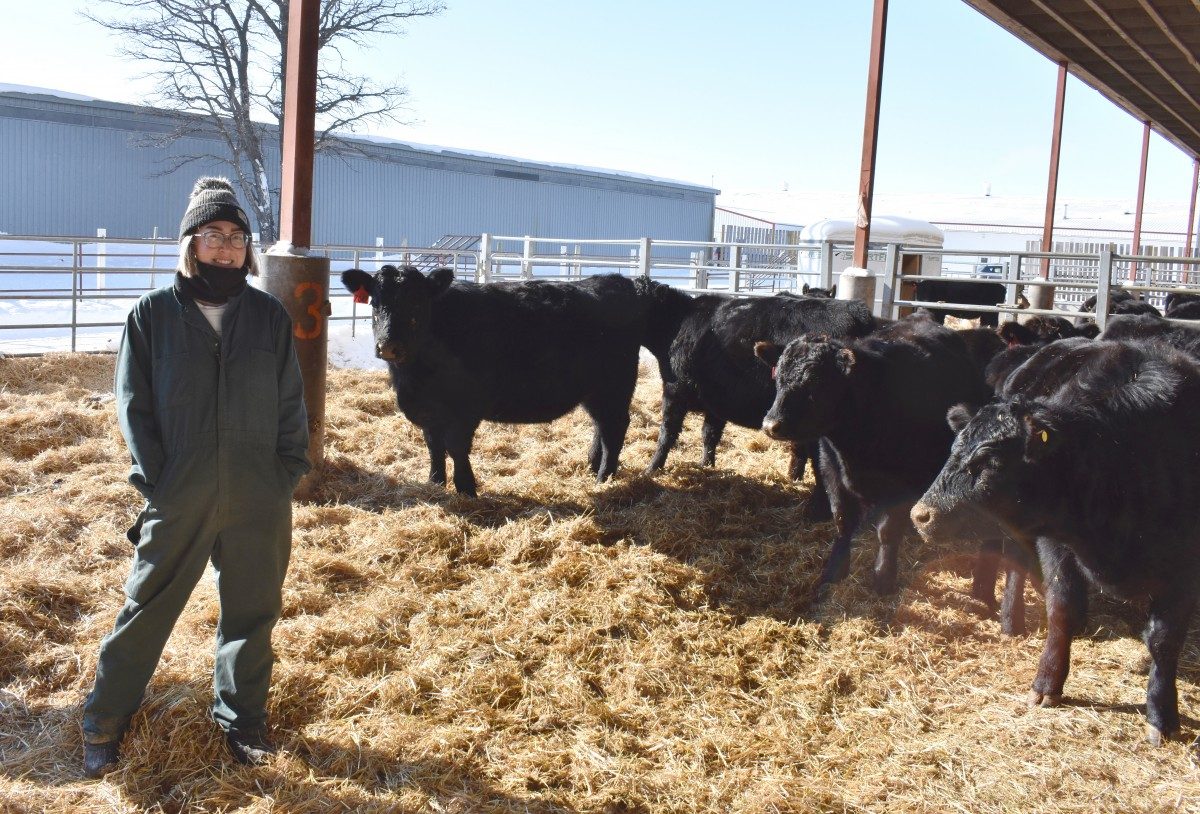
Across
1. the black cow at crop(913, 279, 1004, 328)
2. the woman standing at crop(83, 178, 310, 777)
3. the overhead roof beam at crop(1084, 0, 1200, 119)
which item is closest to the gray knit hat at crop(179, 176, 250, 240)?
the woman standing at crop(83, 178, 310, 777)

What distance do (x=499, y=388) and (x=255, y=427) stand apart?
139 inches

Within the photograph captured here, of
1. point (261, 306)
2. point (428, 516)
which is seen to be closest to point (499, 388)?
point (428, 516)

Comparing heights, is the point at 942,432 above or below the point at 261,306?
below

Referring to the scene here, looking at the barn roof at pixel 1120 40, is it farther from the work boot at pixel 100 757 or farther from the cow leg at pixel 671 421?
the work boot at pixel 100 757

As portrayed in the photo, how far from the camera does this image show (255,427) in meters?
3.18

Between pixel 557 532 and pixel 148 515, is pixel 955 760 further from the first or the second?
pixel 148 515

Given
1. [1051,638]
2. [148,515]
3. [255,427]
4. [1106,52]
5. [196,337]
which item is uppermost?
[1106,52]

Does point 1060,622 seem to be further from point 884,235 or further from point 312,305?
point 884,235

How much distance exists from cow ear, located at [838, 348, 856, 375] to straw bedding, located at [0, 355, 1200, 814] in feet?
3.50

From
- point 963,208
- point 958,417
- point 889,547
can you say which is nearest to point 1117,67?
point 889,547

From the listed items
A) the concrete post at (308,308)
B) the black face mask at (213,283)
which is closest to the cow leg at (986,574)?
the black face mask at (213,283)

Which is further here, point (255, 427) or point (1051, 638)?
point (1051, 638)

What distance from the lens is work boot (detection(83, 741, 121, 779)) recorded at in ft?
10.2

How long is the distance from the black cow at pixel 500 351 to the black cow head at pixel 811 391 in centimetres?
206
